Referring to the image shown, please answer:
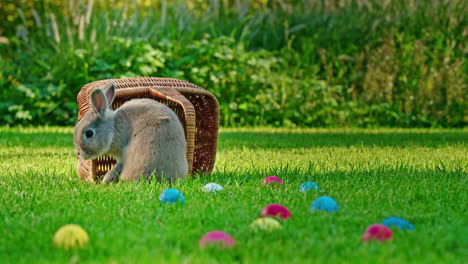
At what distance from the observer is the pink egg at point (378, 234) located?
88.4 inches

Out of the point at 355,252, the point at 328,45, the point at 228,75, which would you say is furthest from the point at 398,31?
the point at 355,252

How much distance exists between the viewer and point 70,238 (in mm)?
2203

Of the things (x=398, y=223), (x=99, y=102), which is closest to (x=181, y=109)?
(x=99, y=102)

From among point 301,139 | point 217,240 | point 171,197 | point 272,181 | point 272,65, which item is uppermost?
point 217,240

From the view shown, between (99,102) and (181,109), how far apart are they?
756 mm

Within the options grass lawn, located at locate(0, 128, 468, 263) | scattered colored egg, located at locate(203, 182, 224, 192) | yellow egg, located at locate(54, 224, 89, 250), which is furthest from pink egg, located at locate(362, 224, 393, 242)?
scattered colored egg, located at locate(203, 182, 224, 192)

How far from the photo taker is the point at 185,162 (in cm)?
373

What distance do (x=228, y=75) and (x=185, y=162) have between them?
4689mm

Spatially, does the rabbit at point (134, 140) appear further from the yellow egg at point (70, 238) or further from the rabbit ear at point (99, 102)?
the yellow egg at point (70, 238)

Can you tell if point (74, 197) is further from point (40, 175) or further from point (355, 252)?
point (355, 252)

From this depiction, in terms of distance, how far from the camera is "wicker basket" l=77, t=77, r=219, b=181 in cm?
391

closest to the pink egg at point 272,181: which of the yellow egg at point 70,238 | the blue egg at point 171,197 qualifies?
the blue egg at point 171,197

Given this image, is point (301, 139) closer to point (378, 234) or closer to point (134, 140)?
point (134, 140)

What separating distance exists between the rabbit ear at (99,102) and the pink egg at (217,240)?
157 centimetres
